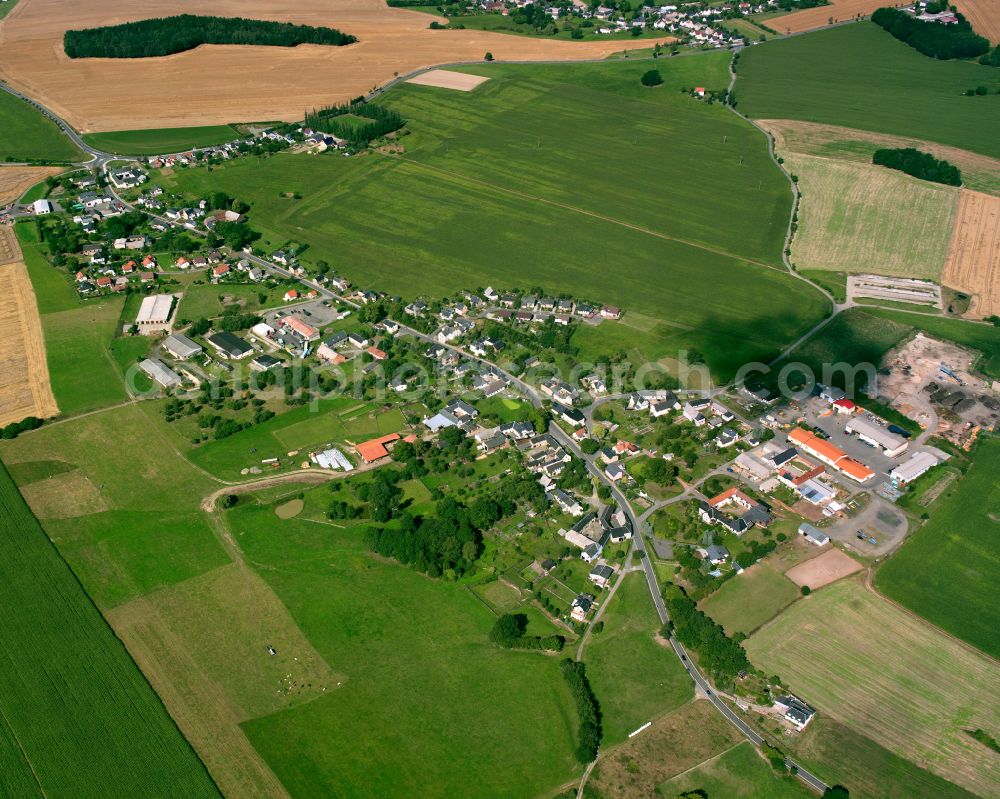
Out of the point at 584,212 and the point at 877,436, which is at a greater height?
the point at 584,212

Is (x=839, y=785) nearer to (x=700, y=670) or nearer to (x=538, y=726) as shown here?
(x=700, y=670)

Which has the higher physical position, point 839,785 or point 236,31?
point 236,31

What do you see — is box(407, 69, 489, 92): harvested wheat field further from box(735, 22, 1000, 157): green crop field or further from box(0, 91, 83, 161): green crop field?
box(0, 91, 83, 161): green crop field

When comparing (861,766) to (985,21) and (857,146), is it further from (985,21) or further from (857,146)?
(985,21)

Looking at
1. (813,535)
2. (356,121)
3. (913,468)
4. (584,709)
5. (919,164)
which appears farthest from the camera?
(356,121)

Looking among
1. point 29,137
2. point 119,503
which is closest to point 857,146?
point 119,503

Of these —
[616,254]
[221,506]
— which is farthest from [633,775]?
[616,254]
